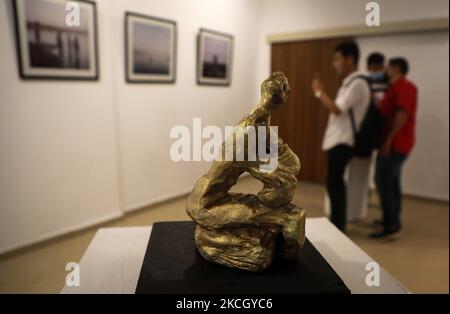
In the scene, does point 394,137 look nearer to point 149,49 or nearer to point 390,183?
point 390,183

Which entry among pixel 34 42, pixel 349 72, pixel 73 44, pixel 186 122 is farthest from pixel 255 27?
pixel 34 42

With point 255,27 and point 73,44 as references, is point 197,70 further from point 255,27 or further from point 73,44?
point 73,44

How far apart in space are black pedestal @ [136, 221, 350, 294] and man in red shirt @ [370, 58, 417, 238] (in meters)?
1.53

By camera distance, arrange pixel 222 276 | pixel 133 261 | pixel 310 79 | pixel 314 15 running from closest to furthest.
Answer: pixel 222 276, pixel 133 261, pixel 314 15, pixel 310 79

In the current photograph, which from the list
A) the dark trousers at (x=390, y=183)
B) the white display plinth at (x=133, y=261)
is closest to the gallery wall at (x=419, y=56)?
the dark trousers at (x=390, y=183)

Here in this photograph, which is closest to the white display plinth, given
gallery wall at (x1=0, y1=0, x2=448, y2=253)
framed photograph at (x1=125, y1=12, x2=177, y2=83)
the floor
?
the floor

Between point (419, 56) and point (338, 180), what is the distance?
1839 mm

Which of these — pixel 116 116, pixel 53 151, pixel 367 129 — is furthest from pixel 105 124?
pixel 367 129

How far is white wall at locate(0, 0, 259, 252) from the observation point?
2217 mm

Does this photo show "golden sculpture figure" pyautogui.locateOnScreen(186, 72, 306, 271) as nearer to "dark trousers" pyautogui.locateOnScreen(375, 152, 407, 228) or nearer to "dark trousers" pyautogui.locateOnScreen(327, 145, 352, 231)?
"dark trousers" pyautogui.locateOnScreen(327, 145, 352, 231)

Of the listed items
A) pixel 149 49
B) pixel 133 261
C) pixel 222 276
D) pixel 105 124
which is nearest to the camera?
pixel 222 276

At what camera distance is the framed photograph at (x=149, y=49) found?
2.80m

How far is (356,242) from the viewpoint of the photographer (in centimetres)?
252

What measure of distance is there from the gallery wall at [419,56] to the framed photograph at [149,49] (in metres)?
0.89
